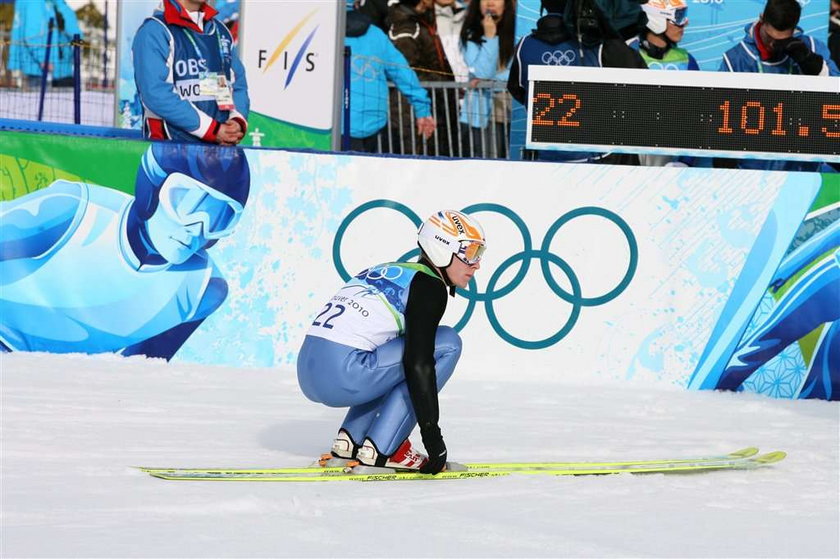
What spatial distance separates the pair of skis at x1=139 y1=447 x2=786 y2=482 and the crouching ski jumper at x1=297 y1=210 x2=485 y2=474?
112 mm

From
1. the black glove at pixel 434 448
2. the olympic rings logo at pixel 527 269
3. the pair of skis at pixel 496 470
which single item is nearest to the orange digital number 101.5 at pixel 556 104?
the olympic rings logo at pixel 527 269

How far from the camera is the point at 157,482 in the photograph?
5324 mm

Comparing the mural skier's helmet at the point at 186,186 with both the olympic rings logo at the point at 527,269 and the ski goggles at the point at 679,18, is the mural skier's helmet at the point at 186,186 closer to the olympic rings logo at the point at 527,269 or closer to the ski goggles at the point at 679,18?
the olympic rings logo at the point at 527,269

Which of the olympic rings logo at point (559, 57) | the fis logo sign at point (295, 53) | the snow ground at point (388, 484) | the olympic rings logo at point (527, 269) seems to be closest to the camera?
the snow ground at point (388, 484)

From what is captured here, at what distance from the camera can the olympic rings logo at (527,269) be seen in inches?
343

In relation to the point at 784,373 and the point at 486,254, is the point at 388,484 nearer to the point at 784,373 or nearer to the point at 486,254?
the point at 486,254

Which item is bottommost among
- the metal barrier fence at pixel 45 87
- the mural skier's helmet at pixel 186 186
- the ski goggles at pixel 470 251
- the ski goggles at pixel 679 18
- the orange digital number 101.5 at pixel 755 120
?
the ski goggles at pixel 470 251

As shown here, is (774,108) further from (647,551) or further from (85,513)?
(85,513)

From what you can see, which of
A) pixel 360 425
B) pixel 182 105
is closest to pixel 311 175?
pixel 182 105

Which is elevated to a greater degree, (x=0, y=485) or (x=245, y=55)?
(x=245, y=55)

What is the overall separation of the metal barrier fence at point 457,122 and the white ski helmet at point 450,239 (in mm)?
6148

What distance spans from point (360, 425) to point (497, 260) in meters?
3.06

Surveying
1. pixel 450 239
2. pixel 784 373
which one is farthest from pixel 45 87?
pixel 450 239

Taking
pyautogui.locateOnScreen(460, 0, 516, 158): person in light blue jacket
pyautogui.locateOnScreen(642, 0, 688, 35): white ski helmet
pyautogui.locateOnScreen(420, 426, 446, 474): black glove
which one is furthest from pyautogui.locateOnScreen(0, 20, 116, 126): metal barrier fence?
pyautogui.locateOnScreen(420, 426, 446, 474): black glove
